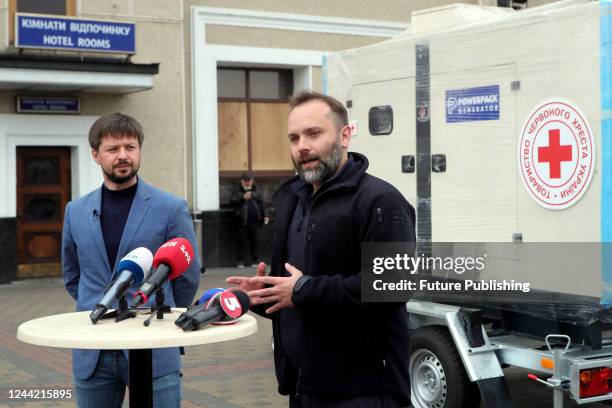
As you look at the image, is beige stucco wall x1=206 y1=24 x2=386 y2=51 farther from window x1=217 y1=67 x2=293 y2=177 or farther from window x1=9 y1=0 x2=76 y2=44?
window x1=9 y1=0 x2=76 y2=44

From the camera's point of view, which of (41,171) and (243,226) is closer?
(41,171)

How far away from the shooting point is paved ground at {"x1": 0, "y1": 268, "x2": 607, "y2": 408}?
276 inches

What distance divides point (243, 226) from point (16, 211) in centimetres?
407

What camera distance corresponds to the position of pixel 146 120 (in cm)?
1642

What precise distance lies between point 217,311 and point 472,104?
342cm

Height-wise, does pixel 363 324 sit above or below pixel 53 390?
above

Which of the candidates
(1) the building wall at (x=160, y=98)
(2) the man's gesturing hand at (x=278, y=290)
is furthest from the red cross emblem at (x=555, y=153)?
(1) the building wall at (x=160, y=98)

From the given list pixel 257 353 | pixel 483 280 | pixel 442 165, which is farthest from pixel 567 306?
pixel 257 353

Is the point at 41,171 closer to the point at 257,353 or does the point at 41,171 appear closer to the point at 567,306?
the point at 257,353

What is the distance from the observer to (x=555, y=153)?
5539 mm

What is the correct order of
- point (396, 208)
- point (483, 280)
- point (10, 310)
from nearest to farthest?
point (396, 208) < point (483, 280) < point (10, 310)

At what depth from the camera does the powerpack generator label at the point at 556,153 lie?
17.7 feet

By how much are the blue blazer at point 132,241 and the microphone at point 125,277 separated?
388 mm

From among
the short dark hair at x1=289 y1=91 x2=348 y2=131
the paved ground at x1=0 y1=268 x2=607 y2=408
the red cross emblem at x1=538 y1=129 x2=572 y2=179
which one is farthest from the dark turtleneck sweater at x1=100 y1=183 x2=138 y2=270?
the paved ground at x1=0 y1=268 x2=607 y2=408
